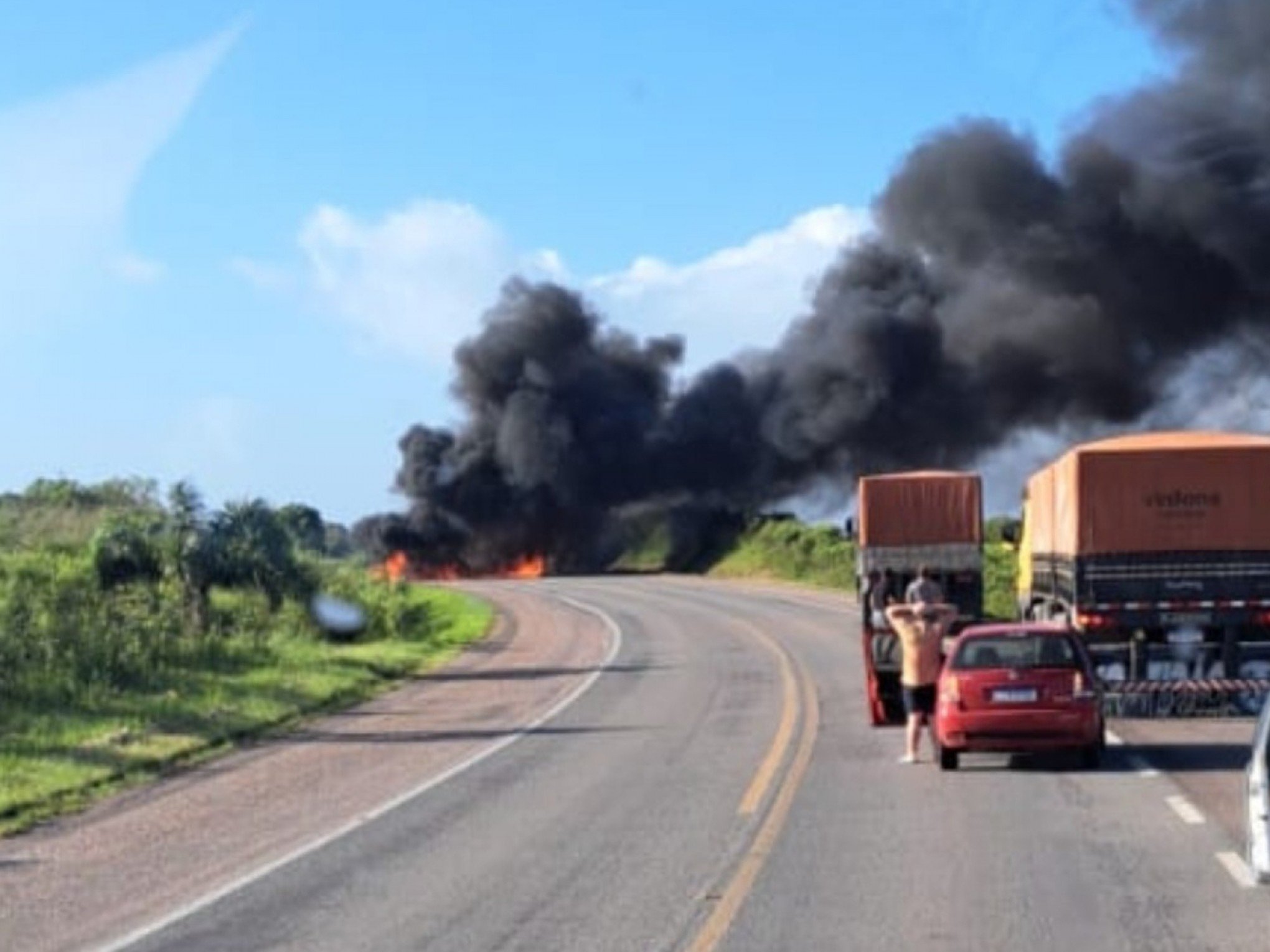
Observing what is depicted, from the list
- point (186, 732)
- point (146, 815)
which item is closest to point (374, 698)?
point (186, 732)

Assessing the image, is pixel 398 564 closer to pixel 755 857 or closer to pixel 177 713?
pixel 177 713

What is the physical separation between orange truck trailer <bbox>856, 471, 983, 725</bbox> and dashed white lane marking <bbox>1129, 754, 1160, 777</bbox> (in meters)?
9.15

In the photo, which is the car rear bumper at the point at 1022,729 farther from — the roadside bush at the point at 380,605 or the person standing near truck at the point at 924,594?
the roadside bush at the point at 380,605

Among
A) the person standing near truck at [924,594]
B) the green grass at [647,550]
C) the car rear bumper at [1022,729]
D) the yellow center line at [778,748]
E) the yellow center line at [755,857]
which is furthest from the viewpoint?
the green grass at [647,550]

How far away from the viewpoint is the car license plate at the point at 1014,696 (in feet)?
61.5

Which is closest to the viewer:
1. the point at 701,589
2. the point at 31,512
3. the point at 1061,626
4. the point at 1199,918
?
the point at 1199,918

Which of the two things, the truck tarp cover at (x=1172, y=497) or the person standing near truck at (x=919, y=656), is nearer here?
the person standing near truck at (x=919, y=656)

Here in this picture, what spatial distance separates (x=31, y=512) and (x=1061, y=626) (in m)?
43.8

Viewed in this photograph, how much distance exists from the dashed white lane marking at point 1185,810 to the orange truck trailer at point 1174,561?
8.55 m

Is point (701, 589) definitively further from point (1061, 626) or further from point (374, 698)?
point (1061, 626)

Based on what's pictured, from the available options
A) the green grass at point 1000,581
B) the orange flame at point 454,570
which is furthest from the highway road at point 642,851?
the orange flame at point 454,570

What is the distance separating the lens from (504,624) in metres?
53.5

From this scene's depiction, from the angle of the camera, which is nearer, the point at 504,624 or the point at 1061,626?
the point at 1061,626

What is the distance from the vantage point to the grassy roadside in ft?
66.9
